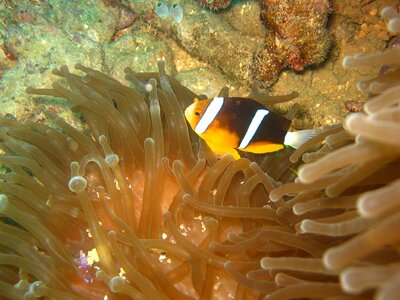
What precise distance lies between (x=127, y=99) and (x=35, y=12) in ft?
6.66

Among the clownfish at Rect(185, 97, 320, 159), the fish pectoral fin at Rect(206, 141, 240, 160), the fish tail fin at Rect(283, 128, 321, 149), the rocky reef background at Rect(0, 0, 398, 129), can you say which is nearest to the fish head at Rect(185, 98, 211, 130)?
the clownfish at Rect(185, 97, 320, 159)

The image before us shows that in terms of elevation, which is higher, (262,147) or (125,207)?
(262,147)

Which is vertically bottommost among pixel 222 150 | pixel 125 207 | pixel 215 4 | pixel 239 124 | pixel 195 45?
pixel 125 207

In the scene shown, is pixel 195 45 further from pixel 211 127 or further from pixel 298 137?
pixel 298 137

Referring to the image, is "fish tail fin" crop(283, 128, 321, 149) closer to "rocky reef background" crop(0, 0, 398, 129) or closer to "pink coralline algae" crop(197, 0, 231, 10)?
"rocky reef background" crop(0, 0, 398, 129)

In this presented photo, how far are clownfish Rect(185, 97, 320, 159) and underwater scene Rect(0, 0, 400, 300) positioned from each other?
0.01m

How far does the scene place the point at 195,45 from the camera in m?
4.64

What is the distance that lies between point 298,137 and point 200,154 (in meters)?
0.78

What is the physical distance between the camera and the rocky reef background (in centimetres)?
426

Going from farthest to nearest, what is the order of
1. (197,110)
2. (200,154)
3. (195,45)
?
1. (195,45)
2. (200,154)
3. (197,110)

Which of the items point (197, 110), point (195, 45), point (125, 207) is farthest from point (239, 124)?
point (195, 45)

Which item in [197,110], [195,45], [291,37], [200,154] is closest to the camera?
[197,110]

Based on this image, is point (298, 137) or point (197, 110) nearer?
point (298, 137)

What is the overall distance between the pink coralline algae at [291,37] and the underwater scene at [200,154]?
0.05 feet
